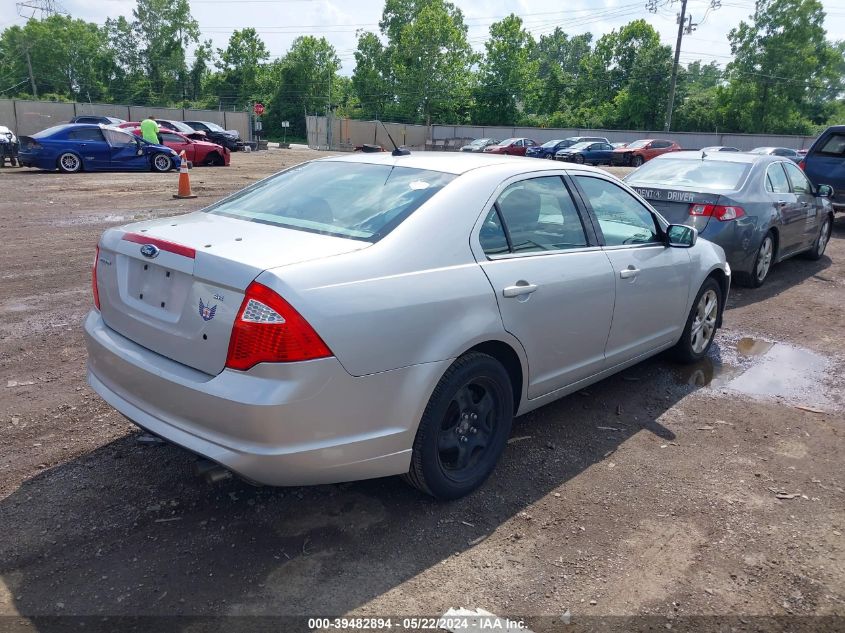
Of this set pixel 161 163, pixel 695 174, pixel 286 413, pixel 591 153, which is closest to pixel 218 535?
pixel 286 413

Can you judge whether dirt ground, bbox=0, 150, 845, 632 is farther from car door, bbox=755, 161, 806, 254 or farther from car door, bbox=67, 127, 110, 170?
car door, bbox=67, 127, 110, 170

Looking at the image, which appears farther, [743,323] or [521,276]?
[743,323]

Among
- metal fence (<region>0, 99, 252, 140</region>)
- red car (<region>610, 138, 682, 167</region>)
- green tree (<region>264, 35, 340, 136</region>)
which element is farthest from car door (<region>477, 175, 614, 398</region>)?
green tree (<region>264, 35, 340, 136</region>)

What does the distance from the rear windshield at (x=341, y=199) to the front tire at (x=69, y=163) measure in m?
18.2

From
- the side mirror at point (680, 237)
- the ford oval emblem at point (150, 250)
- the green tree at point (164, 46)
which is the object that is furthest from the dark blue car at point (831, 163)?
the green tree at point (164, 46)

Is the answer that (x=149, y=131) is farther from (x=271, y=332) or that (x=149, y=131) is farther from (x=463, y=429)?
(x=271, y=332)

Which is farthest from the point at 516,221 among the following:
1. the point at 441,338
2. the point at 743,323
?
the point at 743,323

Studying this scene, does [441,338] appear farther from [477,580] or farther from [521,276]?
[477,580]

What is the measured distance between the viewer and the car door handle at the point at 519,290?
3402 mm

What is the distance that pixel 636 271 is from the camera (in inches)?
171

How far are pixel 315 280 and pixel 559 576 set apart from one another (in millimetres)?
1612

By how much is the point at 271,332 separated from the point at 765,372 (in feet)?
14.6

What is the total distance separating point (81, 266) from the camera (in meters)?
8.08

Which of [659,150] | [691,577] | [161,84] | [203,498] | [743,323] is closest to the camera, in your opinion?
[691,577]
